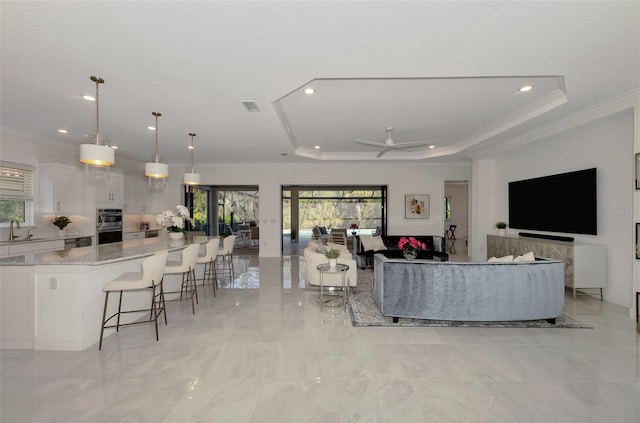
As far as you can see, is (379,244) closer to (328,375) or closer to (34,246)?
(328,375)

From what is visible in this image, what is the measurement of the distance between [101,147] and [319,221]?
9.49 m

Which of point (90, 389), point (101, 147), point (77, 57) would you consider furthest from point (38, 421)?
point (77, 57)

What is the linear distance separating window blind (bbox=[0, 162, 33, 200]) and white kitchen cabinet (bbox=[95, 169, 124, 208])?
112cm

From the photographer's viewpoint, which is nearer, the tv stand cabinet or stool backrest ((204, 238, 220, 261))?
the tv stand cabinet

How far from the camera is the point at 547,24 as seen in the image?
2330 mm

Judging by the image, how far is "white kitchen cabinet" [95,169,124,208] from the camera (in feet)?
21.6

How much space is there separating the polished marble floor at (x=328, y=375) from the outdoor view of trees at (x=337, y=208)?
8036 millimetres

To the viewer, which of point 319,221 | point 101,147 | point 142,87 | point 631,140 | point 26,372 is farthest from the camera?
point 319,221

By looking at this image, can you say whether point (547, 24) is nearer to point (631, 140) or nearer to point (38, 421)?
point (631, 140)

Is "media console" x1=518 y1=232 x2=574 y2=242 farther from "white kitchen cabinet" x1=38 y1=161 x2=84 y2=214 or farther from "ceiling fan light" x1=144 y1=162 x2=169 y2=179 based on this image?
"white kitchen cabinet" x1=38 y1=161 x2=84 y2=214

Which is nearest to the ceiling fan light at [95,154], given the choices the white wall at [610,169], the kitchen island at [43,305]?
the kitchen island at [43,305]

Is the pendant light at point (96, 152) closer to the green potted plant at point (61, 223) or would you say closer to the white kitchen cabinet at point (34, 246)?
the white kitchen cabinet at point (34, 246)

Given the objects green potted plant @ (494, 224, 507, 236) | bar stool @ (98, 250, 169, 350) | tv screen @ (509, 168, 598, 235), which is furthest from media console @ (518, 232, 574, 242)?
bar stool @ (98, 250, 169, 350)

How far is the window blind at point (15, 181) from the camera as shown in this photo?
197 inches
